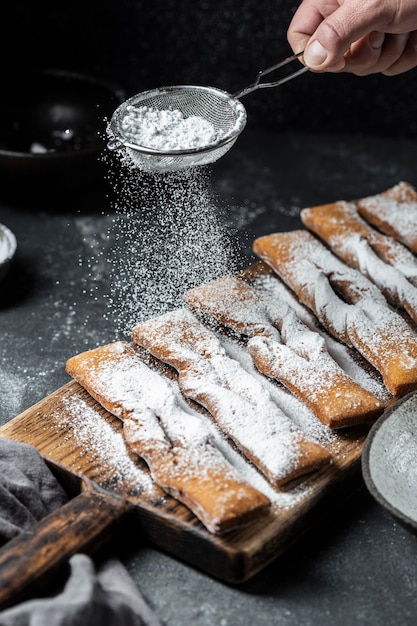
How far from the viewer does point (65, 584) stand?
1.25m

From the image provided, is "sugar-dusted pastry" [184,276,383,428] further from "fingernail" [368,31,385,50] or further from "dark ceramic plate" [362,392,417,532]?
"fingernail" [368,31,385,50]

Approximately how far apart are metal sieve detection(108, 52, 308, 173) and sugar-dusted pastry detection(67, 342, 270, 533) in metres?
0.36

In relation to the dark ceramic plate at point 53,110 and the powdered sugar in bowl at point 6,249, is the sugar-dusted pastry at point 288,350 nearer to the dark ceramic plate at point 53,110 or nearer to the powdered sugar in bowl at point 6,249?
the powdered sugar in bowl at point 6,249

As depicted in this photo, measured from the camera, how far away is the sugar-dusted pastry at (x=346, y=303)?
1623mm

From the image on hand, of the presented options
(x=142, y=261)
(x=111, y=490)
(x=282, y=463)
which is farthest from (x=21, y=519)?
(x=142, y=261)

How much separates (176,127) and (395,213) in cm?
64

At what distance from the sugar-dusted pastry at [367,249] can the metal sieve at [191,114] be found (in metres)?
0.39

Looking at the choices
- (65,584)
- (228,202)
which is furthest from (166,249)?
(65,584)

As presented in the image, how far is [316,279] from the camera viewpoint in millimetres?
1842

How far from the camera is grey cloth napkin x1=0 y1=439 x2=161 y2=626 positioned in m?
1.12

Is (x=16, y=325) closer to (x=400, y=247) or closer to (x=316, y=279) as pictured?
(x=316, y=279)

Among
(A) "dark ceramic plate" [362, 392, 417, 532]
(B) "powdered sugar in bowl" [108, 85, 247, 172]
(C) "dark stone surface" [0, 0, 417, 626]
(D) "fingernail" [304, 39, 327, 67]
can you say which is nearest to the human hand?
(D) "fingernail" [304, 39, 327, 67]

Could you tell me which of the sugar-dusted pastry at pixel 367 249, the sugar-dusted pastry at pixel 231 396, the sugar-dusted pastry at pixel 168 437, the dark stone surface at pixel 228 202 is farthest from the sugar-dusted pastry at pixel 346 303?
the sugar-dusted pastry at pixel 168 437

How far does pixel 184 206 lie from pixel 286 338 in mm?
396
